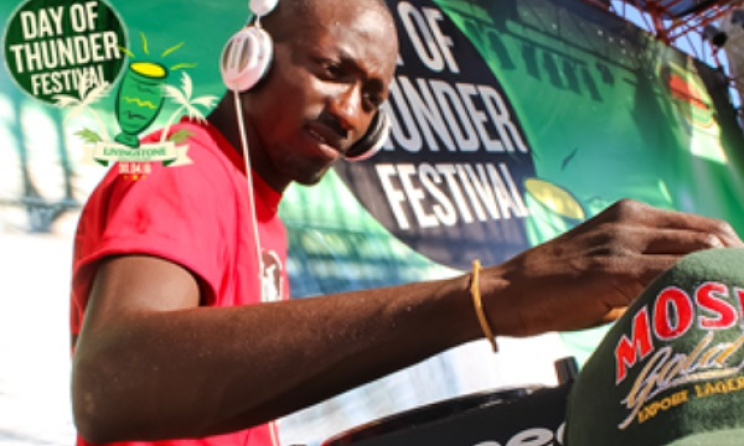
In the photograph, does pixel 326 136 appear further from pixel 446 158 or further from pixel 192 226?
pixel 446 158

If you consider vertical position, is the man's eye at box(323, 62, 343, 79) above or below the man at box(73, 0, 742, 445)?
above

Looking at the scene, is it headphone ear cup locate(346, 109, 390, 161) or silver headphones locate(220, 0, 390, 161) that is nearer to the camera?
silver headphones locate(220, 0, 390, 161)

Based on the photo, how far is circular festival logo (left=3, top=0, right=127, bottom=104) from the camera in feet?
5.05

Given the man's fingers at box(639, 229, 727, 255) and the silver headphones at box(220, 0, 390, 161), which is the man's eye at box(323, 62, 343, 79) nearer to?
the silver headphones at box(220, 0, 390, 161)

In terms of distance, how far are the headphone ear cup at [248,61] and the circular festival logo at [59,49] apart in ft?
2.01

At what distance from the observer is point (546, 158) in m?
3.37

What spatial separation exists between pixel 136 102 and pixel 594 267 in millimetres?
987

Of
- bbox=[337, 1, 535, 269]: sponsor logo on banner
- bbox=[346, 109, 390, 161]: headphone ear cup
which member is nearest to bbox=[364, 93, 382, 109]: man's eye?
bbox=[346, 109, 390, 161]: headphone ear cup

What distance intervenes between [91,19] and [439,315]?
58.0 inches

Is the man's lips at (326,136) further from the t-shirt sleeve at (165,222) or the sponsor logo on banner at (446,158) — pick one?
the sponsor logo on banner at (446,158)

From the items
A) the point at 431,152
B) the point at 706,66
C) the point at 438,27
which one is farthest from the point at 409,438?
the point at 706,66


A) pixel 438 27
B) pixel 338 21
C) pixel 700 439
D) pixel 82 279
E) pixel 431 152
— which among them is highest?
pixel 438 27

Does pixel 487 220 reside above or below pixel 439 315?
above

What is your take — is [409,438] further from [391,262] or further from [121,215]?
[391,262]
